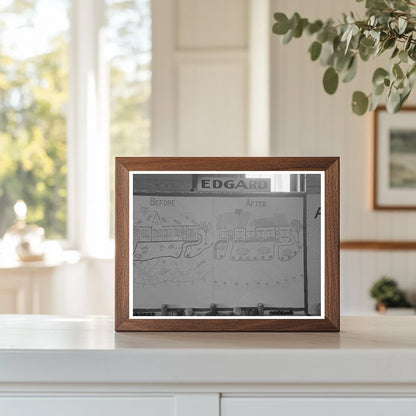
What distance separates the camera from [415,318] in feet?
2.75

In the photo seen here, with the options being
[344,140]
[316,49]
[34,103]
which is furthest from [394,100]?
[34,103]

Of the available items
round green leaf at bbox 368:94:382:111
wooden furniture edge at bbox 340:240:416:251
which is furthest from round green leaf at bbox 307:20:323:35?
wooden furniture edge at bbox 340:240:416:251

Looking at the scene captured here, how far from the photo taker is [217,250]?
0.70m

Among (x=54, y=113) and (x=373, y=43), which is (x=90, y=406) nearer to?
(x=373, y=43)

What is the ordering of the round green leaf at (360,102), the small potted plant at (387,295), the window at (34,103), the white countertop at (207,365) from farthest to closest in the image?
the window at (34,103) → the small potted plant at (387,295) → the round green leaf at (360,102) → the white countertop at (207,365)

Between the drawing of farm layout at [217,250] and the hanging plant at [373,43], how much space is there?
155 mm

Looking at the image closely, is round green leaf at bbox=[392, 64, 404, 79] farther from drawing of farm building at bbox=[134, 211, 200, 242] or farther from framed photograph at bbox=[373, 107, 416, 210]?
framed photograph at bbox=[373, 107, 416, 210]

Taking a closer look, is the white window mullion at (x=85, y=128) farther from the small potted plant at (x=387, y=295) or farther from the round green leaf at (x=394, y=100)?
the round green leaf at (x=394, y=100)

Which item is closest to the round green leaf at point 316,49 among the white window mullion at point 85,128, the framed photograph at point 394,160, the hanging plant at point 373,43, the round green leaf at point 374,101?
the hanging plant at point 373,43

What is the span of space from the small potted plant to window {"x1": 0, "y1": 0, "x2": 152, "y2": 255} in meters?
1.89

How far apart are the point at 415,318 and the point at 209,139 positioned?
307 cm

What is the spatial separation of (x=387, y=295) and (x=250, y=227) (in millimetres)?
2611

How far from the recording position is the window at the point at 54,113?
4.09 metres

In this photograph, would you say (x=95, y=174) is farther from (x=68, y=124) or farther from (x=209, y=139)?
(x=209, y=139)
